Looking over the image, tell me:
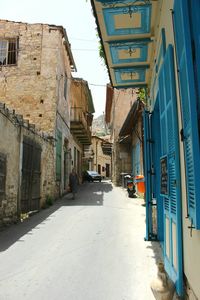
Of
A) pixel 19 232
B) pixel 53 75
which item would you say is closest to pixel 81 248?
pixel 19 232

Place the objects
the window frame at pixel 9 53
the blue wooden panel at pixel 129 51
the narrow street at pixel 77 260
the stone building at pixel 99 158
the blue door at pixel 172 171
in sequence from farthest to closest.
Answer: the stone building at pixel 99 158 → the window frame at pixel 9 53 → the blue wooden panel at pixel 129 51 → the narrow street at pixel 77 260 → the blue door at pixel 172 171

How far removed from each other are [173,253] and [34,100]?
490 inches

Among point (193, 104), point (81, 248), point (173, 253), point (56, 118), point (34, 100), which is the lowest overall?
point (81, 248)

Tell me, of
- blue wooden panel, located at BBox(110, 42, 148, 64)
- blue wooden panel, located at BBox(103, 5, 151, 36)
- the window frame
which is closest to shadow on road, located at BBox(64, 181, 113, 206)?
the window frame

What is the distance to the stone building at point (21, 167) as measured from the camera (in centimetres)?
759

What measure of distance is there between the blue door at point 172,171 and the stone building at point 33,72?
10972 mm

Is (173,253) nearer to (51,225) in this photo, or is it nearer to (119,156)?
(51,225)

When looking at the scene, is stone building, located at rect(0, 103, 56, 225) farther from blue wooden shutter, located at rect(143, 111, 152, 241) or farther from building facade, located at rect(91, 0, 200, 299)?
blue wooden shutter, located at rect(143, 111, 152, 241)

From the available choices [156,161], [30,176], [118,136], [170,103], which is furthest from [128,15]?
[118,136]

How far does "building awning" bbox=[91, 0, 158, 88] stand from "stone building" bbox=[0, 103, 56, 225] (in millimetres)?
3224

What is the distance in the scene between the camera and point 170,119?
3.11 m

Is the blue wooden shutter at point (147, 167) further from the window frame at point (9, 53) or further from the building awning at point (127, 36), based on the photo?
the window frame at point (9, 53)

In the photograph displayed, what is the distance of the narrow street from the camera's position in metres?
3.64

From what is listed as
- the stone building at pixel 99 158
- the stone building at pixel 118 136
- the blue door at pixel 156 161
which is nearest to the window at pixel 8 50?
the stone building at pixel 118 136
